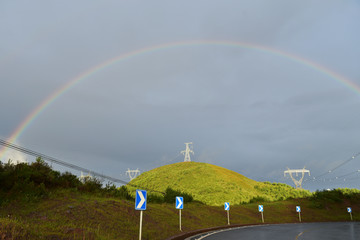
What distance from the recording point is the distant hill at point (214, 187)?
208 ft

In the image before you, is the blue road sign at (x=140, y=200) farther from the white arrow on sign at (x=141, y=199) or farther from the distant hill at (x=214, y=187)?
the distant hill at (x=214, y=187)

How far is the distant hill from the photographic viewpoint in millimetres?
63500

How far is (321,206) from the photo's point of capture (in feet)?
164

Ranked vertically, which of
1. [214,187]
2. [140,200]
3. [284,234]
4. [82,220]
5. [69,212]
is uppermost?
[214,187]

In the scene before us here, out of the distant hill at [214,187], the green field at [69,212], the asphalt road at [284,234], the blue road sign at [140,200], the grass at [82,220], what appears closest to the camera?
the grass at [82,220]

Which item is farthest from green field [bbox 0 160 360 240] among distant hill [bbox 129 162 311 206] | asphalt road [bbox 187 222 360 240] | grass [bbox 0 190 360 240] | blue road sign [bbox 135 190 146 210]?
distant hill [bbox 129 162 311 206]

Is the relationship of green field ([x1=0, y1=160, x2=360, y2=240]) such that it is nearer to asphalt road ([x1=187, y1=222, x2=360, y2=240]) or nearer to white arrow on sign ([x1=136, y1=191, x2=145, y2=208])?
white arrow on sign ([x1=136, y1=191, x2=145, y2=208])

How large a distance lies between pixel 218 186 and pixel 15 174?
5617cm

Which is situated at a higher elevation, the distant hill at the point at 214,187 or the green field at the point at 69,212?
the distant hill at the point at 214,187

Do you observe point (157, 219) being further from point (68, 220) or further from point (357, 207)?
point (357, 207)

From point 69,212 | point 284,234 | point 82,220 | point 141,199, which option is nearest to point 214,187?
point 284,234

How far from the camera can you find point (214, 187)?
7038 centimetres

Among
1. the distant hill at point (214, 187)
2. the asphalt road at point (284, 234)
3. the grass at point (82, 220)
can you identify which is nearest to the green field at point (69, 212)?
the grass at point (82, 220)

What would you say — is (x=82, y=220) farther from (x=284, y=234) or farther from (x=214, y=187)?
(x=214, y=187)
